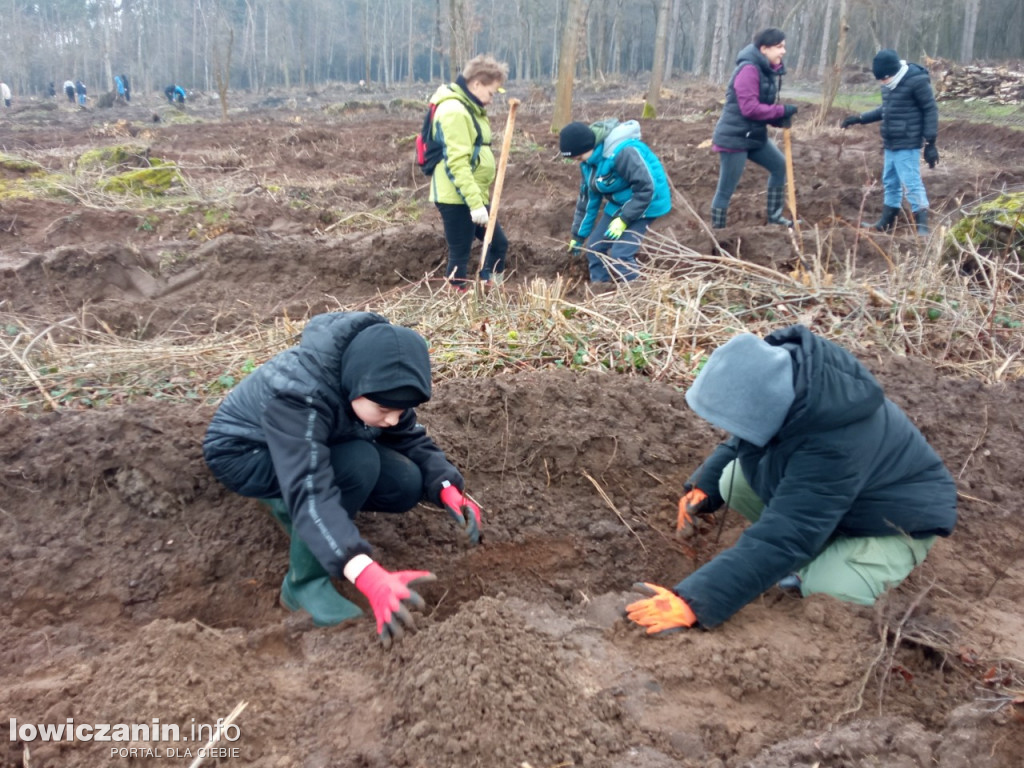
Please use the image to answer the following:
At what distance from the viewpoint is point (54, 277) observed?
602 cm

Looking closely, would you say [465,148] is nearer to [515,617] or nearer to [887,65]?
[515,617]

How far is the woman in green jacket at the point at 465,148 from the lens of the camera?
16.5 ft

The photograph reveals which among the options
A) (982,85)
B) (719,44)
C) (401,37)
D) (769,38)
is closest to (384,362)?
(769,38)

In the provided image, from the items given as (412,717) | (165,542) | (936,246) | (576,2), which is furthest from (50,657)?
(576,2)

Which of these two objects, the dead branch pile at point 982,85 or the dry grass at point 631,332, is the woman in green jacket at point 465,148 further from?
the dead branch pile at point 982,85

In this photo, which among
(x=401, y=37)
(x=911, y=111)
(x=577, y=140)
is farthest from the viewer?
(x=401, y=37)

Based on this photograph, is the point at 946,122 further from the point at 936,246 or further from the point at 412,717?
the point at 412,717

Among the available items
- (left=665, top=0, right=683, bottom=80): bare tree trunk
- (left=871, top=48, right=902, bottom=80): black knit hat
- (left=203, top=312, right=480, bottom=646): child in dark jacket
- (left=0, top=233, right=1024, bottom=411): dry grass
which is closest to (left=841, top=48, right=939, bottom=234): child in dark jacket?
(left=871, top=48, right=902, bottom=80): black knit hat

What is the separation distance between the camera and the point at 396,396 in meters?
2.16

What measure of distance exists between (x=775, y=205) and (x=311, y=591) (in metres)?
6.14

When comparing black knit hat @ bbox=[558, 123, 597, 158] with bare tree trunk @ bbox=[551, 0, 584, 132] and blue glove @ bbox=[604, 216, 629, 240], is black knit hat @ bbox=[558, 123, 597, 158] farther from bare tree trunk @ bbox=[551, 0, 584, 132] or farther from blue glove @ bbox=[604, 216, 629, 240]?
bare tree trunk @ bbox=[551, 0, 584, 132]

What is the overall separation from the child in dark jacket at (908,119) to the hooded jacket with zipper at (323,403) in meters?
5.93

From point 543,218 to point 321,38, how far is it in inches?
2331

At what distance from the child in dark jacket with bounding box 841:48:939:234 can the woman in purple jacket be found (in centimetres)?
96
